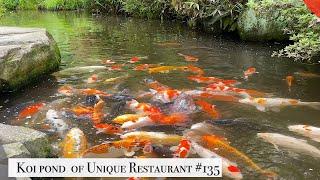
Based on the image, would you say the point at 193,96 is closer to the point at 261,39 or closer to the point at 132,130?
the point at 132,130

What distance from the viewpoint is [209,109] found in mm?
6305

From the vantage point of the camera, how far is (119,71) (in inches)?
347

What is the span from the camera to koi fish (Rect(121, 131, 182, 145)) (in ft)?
16.9

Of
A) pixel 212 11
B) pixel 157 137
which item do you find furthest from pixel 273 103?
pixel 212 11

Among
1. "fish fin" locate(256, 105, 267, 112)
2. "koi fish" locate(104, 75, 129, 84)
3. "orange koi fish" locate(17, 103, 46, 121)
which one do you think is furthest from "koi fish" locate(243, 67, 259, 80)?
"orange koi fish" locate(17, 103, 46, 121)

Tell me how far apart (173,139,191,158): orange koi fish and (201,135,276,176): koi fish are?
27cm

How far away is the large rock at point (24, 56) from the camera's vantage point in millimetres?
7215

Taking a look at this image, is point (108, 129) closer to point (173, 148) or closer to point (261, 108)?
point (173, 148)

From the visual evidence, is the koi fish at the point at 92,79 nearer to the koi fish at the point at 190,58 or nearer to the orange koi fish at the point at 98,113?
the orange koi fish at the point at 98,113

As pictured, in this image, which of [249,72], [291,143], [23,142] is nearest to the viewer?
[23,142]

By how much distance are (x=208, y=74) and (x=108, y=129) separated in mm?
3468

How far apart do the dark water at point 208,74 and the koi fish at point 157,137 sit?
29 cm

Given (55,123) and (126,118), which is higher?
(126,118)

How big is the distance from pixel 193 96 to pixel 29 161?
3.42 meters
